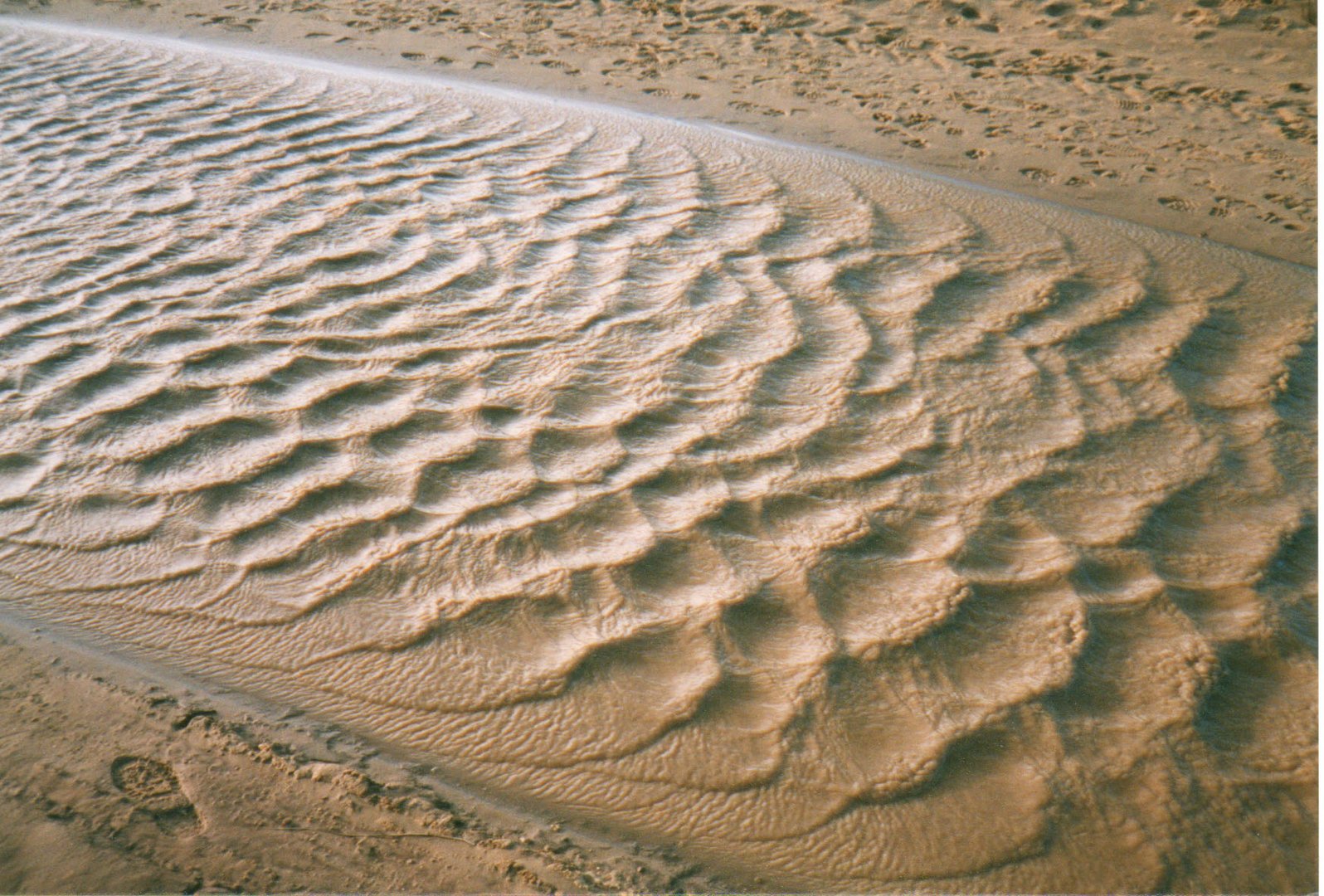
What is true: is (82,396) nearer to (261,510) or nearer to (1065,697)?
(261,510)

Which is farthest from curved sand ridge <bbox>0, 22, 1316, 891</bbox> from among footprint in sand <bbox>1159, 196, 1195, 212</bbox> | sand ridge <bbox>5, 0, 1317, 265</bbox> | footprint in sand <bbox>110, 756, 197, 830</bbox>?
sand ridge <bbox>5, 0, 1317, 265</bbox>

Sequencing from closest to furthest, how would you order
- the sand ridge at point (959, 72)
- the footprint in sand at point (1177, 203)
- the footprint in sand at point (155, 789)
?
the footprint in sand at point (155, 789) → the footprint in sand at point (1177, 203) → the sand ridge at point (959, 72)

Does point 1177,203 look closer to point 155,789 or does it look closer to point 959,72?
point 959,72

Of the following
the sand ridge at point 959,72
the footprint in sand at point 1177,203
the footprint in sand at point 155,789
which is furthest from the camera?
the sand ridge at point 959,72

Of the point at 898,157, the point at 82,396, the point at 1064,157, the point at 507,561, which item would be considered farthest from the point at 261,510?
the point at 1064,157

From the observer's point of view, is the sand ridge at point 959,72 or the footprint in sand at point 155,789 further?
the sand ridge at point 959,72

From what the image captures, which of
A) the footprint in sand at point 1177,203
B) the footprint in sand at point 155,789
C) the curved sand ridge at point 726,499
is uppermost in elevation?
the footprint in sand at point 1177,203

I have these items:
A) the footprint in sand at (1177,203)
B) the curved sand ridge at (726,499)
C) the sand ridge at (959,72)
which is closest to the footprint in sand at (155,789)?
the curved sand ridge at (726,499)

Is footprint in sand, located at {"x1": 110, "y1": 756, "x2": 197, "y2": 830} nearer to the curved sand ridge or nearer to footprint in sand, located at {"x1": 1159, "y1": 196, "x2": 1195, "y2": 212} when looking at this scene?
the curved sand ridge

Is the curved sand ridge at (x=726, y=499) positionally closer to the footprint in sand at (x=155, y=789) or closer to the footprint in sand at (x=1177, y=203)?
the footprint in sand at (x=155, y=789)
